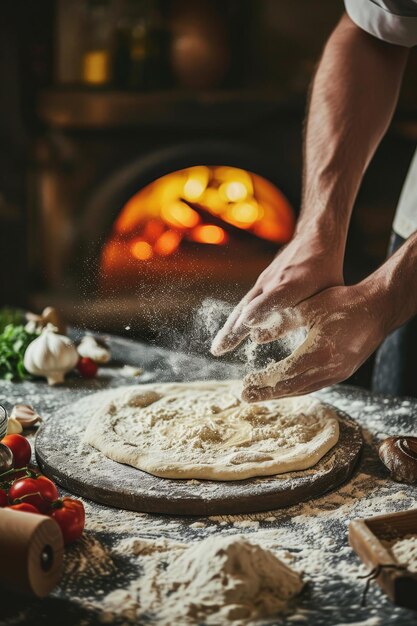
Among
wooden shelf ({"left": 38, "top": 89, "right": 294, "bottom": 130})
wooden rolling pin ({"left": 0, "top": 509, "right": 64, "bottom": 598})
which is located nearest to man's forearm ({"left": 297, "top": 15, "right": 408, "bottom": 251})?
wooden rolling pin ({"left": 0, "top": 509, "right": 64, "bottom": 598})

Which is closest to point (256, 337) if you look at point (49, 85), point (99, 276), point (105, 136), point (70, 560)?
point (99, 276)

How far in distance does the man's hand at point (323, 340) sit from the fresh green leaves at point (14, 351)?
36.5 inches

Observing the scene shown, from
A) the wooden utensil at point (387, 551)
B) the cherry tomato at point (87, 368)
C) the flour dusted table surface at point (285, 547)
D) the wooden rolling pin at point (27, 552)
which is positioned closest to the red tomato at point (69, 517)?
the flour dusted table surface at point (285, 547)

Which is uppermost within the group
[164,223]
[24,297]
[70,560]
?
[70,560]

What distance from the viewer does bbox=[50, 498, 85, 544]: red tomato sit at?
60.3 inches

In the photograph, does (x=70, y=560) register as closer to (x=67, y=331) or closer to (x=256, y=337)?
(x=256, y=337)

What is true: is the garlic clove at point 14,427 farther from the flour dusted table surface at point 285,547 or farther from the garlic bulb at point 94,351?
the garlic bulb at point 94,351

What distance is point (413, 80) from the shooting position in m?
4.30

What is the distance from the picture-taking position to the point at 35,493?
1595 millimetres

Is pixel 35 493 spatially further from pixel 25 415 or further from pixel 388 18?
pixel 388 18

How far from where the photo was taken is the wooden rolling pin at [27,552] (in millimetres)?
1318

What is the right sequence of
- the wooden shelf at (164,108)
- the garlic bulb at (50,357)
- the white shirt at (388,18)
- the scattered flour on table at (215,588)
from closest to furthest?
the scattered flour on table at (215,588), the white shirt at (388,18), the garlic bulb at (50,357), the wooden shelf at (164,108)

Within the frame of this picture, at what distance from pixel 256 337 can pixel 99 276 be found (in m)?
0.49

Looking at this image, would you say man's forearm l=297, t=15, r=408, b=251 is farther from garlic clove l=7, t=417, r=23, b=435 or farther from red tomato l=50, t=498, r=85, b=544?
red tomato l=50, t=498, r=85, b=544
